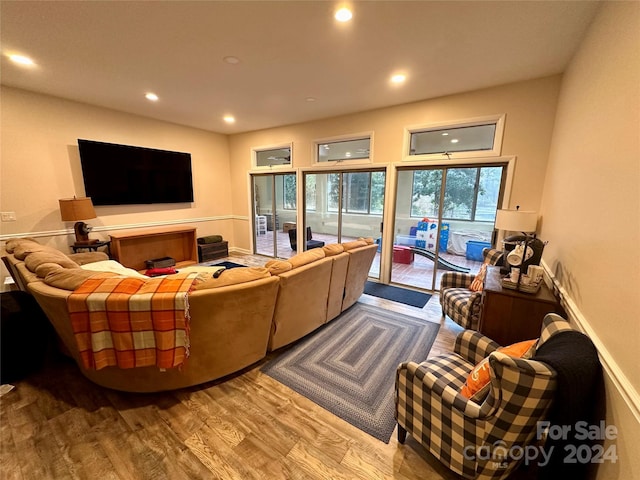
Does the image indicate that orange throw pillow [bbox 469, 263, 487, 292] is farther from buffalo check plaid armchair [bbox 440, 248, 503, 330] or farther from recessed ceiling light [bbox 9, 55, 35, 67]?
recessed ceiling light [bbox 9, 55, 35, 67]

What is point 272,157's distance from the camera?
5.55 meters

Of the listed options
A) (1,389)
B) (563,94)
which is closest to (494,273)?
(563,94)

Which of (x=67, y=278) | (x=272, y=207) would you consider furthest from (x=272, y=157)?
(x=67, y=278)

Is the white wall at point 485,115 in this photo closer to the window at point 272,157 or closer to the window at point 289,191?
the window at point 272,157

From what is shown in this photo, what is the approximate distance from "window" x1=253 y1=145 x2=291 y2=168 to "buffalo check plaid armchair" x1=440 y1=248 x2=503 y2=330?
3738 millimetres

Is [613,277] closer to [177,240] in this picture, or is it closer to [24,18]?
[24,18]

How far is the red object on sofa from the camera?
4668mm

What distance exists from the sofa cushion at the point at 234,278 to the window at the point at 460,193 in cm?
296

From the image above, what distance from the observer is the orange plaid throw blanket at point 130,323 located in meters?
1.51

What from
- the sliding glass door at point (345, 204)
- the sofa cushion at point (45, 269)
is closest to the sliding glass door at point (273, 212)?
the sliding glass door at point (345, 204)

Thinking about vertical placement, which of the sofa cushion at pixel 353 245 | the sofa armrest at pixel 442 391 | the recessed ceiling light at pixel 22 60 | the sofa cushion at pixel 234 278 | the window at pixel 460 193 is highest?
the recessed ceiling light at pixel 22 60

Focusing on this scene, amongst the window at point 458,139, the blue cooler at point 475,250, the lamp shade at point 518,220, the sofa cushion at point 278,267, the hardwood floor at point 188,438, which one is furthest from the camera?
the blue cooler at point 475,250

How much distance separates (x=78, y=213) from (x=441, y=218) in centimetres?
528

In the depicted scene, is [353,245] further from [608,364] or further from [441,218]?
[608,364]
